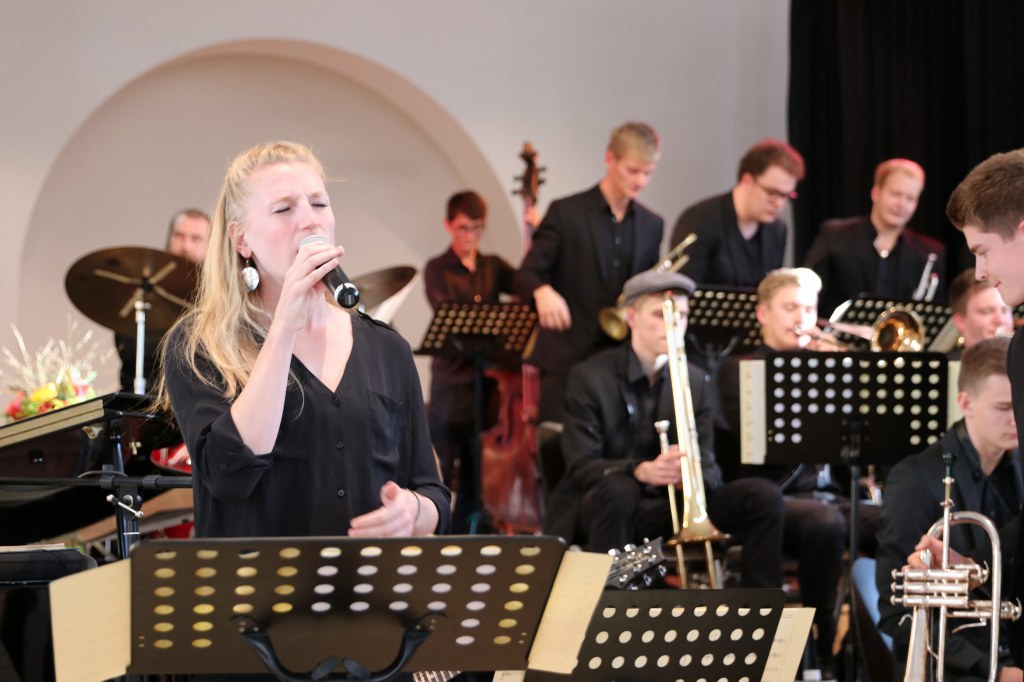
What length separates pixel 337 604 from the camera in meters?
2.09

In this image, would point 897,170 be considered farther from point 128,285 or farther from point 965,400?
point 128,285

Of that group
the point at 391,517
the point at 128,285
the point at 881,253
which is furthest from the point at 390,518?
the point at 881,253

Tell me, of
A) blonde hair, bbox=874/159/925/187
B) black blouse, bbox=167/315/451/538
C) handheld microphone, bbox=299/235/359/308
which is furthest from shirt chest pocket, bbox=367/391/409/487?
blonde hair, bbox=874/159/925/187

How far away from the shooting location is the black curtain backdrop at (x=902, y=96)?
772cm

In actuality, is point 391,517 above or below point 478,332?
below

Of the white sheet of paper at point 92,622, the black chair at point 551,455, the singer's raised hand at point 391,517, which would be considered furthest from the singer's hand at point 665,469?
the white sheet of paper at point 92,622

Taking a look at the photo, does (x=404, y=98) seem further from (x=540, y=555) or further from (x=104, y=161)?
(x=540, y=555)

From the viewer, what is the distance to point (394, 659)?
216 centimetres

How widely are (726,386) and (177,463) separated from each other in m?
2.66

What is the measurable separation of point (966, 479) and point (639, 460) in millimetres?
1407

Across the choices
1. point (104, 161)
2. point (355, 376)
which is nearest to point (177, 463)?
point (355, 376)

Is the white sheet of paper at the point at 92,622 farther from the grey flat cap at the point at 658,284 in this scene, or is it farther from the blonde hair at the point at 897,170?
the blonde hair at the point at 897,170

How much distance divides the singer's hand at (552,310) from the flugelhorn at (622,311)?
190 millimetres

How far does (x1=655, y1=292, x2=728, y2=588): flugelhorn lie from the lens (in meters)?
4.97
